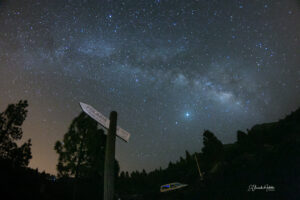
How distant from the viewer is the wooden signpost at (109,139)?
2217 millimetres

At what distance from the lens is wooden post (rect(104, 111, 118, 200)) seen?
2.20m

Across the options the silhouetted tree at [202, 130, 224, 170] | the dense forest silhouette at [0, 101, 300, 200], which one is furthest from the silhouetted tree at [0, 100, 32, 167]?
the silhouetted tree at [202, 130, 224, 170]

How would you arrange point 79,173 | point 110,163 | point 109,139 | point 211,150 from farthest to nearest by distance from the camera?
point 211,150
point 79,173
point 109,139
point 110,163

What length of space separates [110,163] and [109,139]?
378 millimetres

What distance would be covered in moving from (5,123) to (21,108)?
279 cm

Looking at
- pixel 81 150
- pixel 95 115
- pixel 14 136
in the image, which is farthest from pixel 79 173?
pixel 95 115

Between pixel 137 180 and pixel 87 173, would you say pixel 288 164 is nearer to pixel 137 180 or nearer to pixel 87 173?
pixel 87 173

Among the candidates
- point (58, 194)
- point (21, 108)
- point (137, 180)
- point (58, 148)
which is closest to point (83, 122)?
point (58, 148)

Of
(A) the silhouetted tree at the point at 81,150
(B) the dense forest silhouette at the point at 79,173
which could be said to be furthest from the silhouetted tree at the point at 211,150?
(A) the silhouetted tree at the point at 81,150

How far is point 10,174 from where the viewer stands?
13750mm

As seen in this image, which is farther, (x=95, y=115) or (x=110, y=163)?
(x=95, y=115)

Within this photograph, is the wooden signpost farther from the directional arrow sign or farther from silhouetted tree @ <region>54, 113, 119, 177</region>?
silhouetted tree @ <region>54, 113, 119, 177</region>

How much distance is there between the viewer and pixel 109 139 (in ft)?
8.43

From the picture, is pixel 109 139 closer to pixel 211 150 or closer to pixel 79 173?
pixel 79 173
